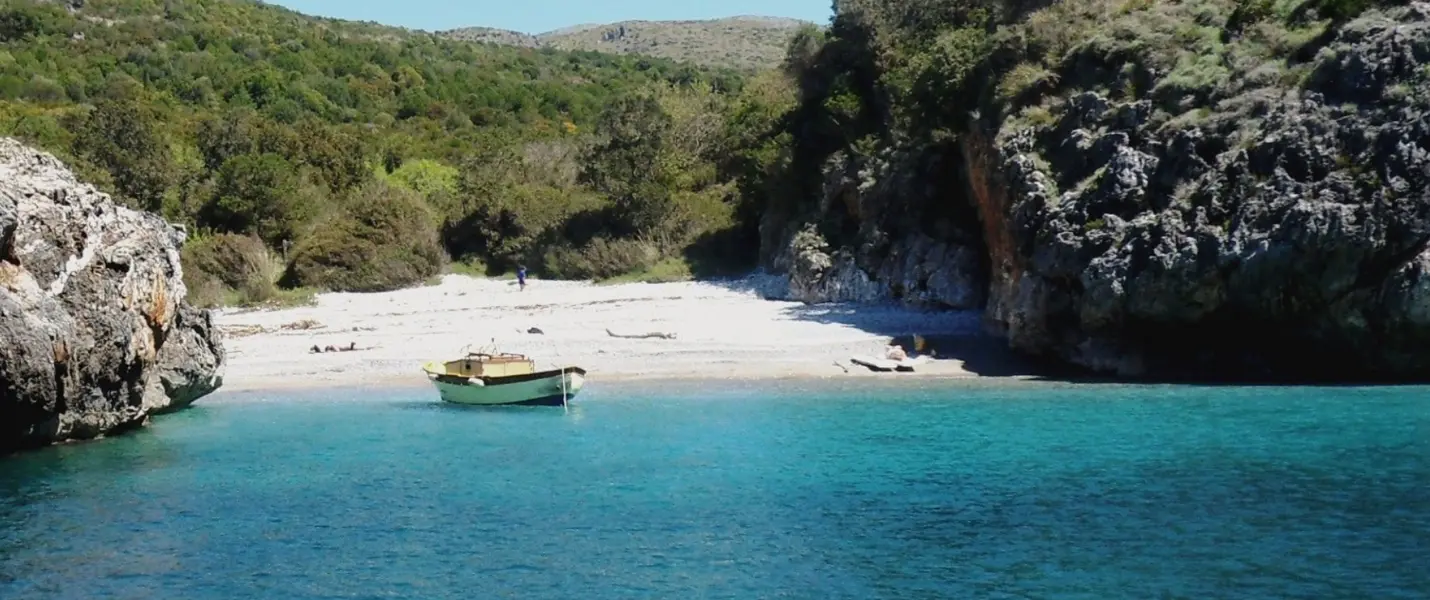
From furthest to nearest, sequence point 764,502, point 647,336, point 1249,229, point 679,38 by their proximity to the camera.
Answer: point 679,38
point 647,336
point 1249,229
point 764,502

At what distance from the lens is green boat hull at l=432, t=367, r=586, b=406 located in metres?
27.8

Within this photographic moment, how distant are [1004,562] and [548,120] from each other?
227 ft

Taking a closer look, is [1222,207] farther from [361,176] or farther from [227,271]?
[361,176]

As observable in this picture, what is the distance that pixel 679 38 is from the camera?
152625 millimetres

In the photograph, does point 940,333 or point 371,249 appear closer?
point 940,333

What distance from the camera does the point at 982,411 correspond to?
81.1 feet

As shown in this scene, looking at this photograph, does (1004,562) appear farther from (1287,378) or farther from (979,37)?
(979,37)

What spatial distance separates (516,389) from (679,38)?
128 meters

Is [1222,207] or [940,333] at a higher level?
[1222,207]

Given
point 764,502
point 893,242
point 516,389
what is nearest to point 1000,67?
point 893,242

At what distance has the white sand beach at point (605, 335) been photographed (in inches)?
1240

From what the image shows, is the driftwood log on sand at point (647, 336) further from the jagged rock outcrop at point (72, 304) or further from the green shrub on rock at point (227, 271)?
the green shrub on rock at point (227, 271)

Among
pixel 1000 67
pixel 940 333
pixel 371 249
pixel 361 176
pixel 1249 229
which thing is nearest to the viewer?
pixel 1249 229

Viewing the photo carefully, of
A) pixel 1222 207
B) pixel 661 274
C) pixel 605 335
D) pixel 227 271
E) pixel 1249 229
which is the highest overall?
pixel 1222 207
